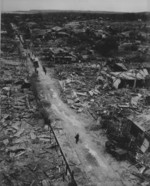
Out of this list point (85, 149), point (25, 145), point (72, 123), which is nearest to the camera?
point (85, 149)

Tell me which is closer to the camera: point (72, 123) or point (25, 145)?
Answer: point (25, 145)

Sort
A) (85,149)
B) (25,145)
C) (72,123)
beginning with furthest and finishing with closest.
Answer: (72,123) < (25,145) < (85,149)

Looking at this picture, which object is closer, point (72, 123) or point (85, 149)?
point (85, 149)

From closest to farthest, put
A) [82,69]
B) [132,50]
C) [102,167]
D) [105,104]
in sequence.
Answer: [102,167], [105,104], [82,69], [132,50]

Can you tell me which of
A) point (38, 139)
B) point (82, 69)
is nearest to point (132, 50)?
point (82, 69)

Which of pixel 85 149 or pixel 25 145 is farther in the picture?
pixel 25 145

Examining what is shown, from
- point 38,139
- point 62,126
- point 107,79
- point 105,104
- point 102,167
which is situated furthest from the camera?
point 107,79

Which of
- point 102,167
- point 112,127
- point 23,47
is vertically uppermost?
point 23,47

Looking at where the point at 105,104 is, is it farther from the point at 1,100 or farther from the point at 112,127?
the point at 1,100
